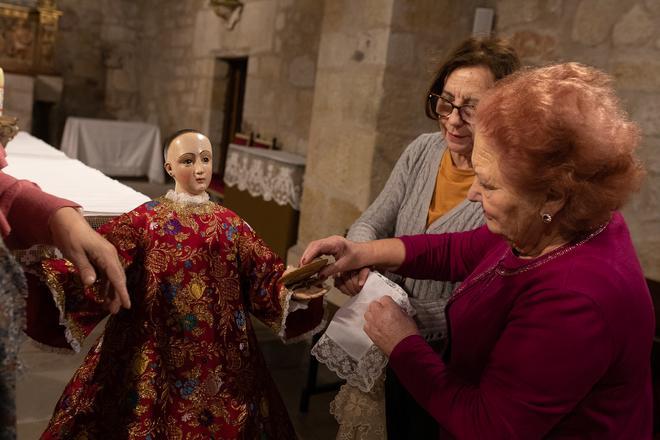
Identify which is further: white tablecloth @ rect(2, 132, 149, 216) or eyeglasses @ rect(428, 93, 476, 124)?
white tablecloth @ rect(2, 132, 149, 216)

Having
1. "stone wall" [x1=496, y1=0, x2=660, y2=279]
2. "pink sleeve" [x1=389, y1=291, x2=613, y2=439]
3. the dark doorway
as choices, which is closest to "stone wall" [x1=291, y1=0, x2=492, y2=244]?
"stone wall" [x1=496, y1=0, x2=660, y2=279]

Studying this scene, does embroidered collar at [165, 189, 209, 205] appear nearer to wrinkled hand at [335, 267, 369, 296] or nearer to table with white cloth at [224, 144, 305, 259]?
wrinkled hand at [335, 267, 369, 296]

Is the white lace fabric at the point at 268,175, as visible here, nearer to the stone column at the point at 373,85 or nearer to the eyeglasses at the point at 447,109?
the stone column at the point at 373,85

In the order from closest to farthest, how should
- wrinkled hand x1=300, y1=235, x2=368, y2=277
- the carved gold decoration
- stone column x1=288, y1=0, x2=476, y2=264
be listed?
wrinkled hand x1=300, y1=235, x2=368, y2=277 < stone column x1=288, y1=0, x2=476, y2=264 < the carved gold decoration

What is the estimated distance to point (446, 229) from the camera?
186cm

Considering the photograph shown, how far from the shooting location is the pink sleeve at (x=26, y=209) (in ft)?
3.95

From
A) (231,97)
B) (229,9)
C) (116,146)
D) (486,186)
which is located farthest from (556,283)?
(116,146)

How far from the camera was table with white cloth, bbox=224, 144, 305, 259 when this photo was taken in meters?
4.73

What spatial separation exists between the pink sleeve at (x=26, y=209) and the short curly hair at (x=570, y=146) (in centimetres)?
86

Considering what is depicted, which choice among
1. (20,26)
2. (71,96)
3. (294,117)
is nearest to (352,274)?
(294,117)

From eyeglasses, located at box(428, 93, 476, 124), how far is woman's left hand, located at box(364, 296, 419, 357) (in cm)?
66

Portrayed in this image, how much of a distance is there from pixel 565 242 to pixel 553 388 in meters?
0.28

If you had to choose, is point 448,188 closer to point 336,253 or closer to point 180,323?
point 336,253

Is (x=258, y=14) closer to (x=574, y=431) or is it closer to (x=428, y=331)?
(x=428, y=331)
